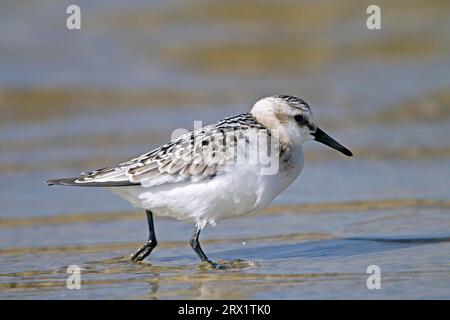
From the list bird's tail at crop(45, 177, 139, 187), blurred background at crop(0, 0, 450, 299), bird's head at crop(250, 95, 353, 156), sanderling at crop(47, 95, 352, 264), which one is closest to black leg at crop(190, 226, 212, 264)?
→ sanderling at crop(47, 95, 352, 264)

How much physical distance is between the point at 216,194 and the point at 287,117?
98cm

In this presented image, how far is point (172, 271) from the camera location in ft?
22.8

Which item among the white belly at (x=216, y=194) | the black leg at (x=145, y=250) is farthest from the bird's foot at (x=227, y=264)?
the black leg at (x=145, y=250)

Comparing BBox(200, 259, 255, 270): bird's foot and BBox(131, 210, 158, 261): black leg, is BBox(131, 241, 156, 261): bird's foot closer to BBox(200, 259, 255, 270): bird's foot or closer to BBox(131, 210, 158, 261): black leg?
BBox(131, 210, 158, 261): black leg

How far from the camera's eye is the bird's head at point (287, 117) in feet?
23.7

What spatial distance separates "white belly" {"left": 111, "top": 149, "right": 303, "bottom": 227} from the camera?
267 inches

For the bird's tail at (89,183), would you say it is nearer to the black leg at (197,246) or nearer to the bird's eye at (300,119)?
A: the black leg at (197,246)

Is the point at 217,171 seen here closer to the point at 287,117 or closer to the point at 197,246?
the point at 197,246

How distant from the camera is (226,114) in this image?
42.7ft

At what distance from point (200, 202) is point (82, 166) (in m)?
4.37

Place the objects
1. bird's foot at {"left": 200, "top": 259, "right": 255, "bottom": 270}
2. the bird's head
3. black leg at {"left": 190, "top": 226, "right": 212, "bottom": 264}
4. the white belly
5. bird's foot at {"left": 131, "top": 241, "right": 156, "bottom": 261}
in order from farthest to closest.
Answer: bird's foot at {"left": 131, "top": 241, "right": 156, "bottom": 261} → the bird's head → black leg at {"left": 190, "top": 226, "right": 212, "bottom": 264} → bird's foot at {"left": 200, "top": 259, "right": 255, "bottom": 270} → the white belly
